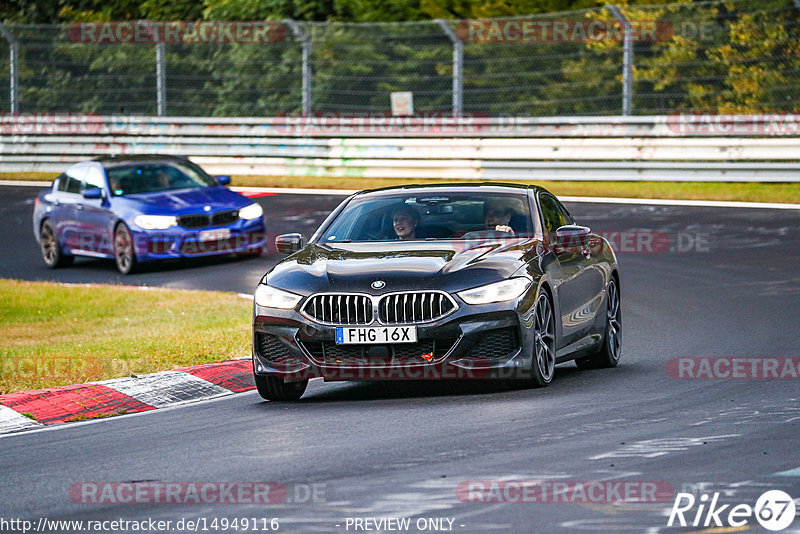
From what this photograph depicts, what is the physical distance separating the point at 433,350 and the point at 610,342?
2439mm

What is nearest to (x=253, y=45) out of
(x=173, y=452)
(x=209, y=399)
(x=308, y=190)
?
(x=308, y=190)

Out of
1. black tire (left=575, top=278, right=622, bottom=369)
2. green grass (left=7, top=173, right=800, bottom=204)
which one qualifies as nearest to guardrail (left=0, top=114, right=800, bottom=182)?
green grass (left=7, top=173, right=800, bottom=204)

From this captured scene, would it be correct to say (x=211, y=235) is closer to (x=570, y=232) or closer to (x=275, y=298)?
(x=570, y=232)

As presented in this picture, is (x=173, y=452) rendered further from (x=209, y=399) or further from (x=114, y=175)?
(x=114, y=175)

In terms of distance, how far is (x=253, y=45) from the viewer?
3003 cm

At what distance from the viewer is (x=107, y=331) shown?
1485 centimetres

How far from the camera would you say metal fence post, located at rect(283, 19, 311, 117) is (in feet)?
94.3

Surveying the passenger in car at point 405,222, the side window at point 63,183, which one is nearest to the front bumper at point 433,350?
the passenger in car at point 405,222

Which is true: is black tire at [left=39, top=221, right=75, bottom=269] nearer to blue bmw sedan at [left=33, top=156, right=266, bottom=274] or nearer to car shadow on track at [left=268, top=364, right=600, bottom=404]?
blue bmw sedan at [left=33, top=156, right=266, bottom=274]

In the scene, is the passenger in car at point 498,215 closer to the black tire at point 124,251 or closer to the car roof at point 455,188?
the car roof at point 455,188

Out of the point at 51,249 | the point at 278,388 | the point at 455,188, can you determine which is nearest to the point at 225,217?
the point at 51,249

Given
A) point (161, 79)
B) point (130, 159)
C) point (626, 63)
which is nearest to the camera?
point (130, 159)

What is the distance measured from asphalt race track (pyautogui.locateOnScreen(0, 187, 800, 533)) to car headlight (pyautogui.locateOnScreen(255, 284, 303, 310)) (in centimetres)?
65

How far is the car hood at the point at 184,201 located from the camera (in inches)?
803
